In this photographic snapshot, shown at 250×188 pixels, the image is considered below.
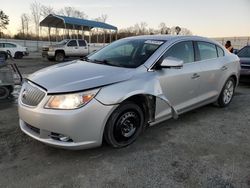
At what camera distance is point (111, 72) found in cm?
322

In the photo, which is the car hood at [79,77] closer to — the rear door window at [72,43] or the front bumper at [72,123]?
the front bumper at [72,123]

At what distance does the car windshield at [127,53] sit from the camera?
365cm

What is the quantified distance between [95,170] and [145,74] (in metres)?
1.47

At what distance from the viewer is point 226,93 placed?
538 centimetres

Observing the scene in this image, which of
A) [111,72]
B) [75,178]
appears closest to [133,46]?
[111,72]

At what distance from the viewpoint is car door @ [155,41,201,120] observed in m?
3.68

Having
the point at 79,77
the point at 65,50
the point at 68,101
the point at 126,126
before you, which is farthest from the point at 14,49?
the point at 68,101

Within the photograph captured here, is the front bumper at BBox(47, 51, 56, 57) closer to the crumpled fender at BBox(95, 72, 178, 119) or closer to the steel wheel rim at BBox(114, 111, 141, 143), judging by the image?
the crumpled fender at BBox(95, 72, 178, 119)

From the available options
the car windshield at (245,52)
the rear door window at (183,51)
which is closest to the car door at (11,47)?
the car windshield at (245,52)

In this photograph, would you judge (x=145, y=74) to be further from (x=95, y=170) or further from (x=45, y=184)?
(x=45, y=184)

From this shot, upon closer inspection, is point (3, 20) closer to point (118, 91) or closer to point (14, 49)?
point (14, 49)

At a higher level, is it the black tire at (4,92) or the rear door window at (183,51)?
the rear door window at (183,51)

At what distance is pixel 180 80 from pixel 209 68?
98cm

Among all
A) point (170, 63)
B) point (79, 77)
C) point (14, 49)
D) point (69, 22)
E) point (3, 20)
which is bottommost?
point (14, 49)
